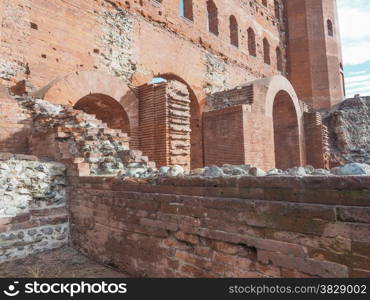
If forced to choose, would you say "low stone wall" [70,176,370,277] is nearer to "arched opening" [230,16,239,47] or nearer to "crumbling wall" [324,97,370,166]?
"arched opening" [230,16,239,47]

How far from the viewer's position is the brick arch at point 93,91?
19.6ft

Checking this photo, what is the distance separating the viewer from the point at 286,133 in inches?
471

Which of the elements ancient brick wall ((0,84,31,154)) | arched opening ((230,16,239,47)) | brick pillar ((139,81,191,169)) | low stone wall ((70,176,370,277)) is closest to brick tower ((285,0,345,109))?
arched opening ((230,16,239,47))

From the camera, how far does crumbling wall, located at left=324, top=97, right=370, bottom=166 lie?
16.3 metres

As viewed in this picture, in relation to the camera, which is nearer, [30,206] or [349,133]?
[30,206]

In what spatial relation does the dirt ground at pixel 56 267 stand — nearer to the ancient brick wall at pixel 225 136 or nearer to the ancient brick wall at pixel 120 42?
the ancient brick wall at pixel 120 42

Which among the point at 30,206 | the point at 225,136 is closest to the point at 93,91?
the point at 30,206

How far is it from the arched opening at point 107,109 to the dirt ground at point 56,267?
13.3 ft

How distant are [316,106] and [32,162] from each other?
18.2 metres

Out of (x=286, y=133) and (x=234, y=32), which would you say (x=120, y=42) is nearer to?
(x=234, y=32)

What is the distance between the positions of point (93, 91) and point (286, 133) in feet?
26.6

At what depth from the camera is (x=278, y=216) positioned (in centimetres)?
220

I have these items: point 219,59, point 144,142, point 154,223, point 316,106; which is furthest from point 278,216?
point 316,106

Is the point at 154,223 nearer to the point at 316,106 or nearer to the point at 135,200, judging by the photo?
the point at 135,200
